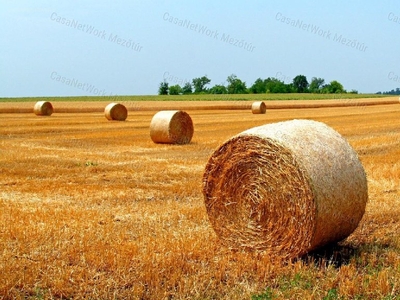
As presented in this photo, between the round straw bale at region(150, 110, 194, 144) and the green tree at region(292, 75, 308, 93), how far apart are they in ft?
258

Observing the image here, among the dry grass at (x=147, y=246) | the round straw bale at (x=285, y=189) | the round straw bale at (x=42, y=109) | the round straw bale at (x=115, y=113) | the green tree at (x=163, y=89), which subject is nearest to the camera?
the dry grass at (x=147, y=246)

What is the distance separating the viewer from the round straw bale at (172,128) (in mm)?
17516

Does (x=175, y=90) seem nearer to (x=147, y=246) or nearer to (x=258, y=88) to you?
(x=258, y=88)

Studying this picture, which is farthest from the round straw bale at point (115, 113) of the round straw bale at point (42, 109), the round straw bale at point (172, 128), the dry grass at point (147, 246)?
the dry grass at point (147, 246)

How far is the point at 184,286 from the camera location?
202 inches

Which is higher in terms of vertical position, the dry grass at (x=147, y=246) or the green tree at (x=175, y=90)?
the green tree at (x=175, y=90)

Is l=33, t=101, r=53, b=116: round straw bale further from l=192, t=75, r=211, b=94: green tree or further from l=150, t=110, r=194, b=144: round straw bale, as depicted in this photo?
l=192, t=75, r=211, b=94: green tree

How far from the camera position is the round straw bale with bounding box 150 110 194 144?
57.5 ft

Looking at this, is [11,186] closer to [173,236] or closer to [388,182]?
[173,236]

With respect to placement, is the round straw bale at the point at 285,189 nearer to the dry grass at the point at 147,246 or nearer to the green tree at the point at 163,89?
the dry grass at the point at 147,246

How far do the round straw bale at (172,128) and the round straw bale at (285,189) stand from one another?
35.6 ft

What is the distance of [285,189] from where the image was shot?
6.06 meters

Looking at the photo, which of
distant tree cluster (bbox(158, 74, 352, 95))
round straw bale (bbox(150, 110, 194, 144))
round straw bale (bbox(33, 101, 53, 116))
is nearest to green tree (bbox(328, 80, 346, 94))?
distant tree cluster (bbox(158, 74, 352, 95))

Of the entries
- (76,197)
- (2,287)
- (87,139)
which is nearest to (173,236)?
(2,287)
